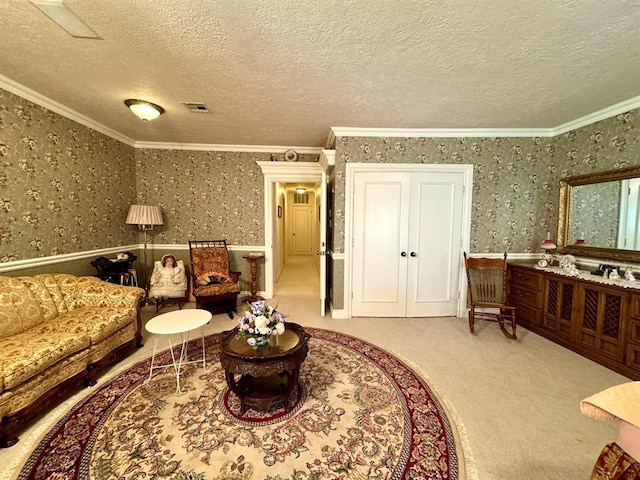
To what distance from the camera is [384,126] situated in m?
3.38

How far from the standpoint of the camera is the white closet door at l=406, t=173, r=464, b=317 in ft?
11.8

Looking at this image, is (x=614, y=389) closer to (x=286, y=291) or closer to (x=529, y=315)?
(x=529, y=315)

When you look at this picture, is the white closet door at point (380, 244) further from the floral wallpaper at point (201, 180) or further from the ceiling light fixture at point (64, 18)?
the ceiling light fixture at point (64, 18)

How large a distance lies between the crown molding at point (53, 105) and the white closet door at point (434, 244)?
4308 millimetres

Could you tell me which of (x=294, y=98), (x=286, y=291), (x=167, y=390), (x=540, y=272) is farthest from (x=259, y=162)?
(x=540, y=272)

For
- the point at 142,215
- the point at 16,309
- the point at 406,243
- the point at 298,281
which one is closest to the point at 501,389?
the point at 406,243

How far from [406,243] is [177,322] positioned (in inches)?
115

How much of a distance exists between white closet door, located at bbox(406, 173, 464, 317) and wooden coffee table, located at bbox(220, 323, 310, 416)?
228 centimetres

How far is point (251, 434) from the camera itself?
1647 millimetres

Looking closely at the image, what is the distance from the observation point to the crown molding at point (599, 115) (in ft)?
8.53

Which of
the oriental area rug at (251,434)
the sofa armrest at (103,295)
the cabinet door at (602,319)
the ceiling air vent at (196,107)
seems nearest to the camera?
the oriental area rug at (251,434)

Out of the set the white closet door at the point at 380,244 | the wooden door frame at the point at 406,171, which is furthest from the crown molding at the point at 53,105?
the white closet door at the point at 380,244

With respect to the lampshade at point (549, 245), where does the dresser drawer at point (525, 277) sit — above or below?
below

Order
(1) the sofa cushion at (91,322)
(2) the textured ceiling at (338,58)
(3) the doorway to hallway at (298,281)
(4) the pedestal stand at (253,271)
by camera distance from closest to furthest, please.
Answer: (2) the textured ceiling at (338,58), (1) the sofa cushion at (91,322), (4) the pedestal stand at (253,271), (3) the doorway to hallway at (298,281)
